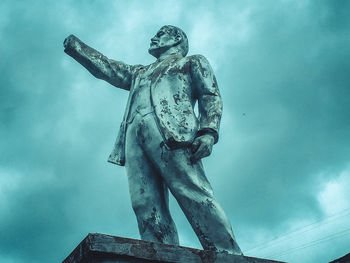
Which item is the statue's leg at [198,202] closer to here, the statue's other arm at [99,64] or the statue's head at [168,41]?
the statue's other arm at [99,64]

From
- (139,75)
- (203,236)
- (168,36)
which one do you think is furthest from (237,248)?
(168,36)

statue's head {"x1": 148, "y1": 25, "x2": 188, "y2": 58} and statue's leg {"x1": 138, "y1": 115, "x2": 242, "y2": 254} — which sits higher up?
statue's head {"x1": 148, "y1": 25, "x2": 188, "y2": 58}

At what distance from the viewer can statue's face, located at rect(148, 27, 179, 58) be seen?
605 cm

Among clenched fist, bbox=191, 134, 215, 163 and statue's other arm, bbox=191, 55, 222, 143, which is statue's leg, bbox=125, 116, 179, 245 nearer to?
clenched fist, bbox=191, 134, 215, 163

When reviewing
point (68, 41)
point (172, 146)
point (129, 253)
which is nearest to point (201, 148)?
point (172, 146)

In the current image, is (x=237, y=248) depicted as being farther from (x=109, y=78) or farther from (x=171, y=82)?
(x=109, y=78)

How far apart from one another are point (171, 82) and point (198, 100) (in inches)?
14.7

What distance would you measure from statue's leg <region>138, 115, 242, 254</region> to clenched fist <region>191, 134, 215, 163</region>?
64 millimetres

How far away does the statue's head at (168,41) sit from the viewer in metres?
6.05

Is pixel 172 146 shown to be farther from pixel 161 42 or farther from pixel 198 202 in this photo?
pixel 161 42

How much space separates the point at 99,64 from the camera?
5965 millimetres

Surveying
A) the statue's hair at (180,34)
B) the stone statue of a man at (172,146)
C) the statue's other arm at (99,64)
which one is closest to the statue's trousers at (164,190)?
the stone statue of a man at (172,146)

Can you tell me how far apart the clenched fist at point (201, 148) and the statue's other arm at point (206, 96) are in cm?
14

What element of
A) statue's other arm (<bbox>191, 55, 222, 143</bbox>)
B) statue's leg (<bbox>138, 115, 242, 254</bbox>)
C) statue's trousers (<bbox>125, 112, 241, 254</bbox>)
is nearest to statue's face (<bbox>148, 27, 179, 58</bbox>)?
statue's other arm (<bbox>191, 55, 222, 143</bbox>)
